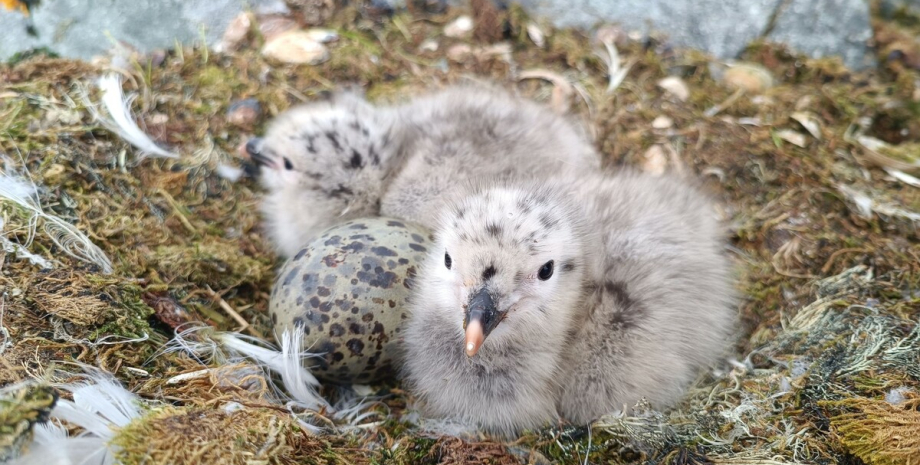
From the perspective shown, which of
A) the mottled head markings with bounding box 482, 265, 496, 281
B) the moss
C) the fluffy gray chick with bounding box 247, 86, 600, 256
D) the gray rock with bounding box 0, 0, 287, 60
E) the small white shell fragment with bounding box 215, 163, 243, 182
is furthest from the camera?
the gray rock with bounding box 0, 0, 287, 60

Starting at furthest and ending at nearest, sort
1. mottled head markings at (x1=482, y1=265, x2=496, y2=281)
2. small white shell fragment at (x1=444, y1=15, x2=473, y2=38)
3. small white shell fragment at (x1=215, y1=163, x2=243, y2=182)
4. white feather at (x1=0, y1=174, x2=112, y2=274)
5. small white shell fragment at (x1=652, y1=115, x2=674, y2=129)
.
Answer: small white shell fragment at (x1=444, y1=15, x2=473, y2=38) < small white shell fragment at (x1=652, y1=115, x2=674, y2=129) < small white shell fragment at (x1=215, y1=163, x2=243, y2=182) < white feather at (x1=0, y1=174, x2=112, y2=274) < mottled head markings at (x1=482, y1=265, x2=496, y2=281)

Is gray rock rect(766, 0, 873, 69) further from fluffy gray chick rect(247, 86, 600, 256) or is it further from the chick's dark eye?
the chick's dark eye

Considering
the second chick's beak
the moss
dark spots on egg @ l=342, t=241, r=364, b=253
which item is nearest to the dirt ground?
the moss

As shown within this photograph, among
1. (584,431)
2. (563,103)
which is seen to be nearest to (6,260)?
(584,431)

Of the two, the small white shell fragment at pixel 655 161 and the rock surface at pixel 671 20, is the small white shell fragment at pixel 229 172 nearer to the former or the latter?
the rock surface at pixel 671 20

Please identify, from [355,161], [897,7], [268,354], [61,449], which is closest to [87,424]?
[61,449]

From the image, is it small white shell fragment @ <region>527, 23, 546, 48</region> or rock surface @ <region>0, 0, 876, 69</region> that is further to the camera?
small white shell fragment @ <region>527, 23, 546, 48</region>

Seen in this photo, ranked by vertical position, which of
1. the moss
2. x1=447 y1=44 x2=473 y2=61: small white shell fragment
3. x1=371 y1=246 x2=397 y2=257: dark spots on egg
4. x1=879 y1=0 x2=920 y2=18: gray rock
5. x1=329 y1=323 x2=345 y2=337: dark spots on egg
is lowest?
x1=329 y1=323 x2=345 y2=337: dark spots on egg

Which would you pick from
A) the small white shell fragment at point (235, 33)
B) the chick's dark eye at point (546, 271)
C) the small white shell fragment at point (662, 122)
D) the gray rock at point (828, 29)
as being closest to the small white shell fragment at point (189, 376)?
the chick's dark eye at point (546, 271)
